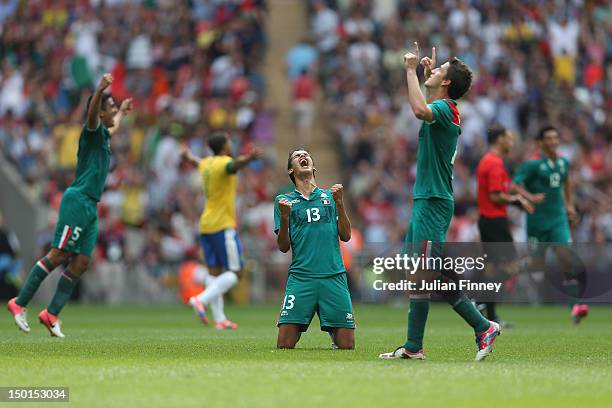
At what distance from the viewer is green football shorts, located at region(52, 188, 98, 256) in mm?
15328

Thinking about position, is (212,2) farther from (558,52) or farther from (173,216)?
(558,52)

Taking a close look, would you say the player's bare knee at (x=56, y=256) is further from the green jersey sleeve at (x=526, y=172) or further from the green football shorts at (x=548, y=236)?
the green football shorts at (x=548, y=236)

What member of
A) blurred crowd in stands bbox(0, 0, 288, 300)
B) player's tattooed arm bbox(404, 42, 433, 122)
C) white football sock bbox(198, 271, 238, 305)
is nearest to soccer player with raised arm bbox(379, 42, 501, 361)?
player's tattooed arm bbox(404, 42, 433, 122)

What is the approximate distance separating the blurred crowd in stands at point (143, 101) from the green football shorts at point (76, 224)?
39.5 feet

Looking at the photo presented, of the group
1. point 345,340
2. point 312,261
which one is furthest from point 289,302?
point 345,340

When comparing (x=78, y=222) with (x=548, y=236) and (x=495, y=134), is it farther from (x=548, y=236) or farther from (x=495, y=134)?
(x=548, y=236)

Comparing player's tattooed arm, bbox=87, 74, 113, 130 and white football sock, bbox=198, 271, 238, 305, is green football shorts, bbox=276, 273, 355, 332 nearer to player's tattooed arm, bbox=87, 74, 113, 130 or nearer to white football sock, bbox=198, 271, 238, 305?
player's tattooed arm, bbox=87, 74, 113, 130

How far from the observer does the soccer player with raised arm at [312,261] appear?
43.2 ft

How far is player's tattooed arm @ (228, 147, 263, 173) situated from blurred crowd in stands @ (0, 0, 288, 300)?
33.9 feet

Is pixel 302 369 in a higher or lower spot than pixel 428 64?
lower

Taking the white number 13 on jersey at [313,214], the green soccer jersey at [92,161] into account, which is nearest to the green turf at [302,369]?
the white number 13 on jersey at [313,214]

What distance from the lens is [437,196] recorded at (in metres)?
11.7

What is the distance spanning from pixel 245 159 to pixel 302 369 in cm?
651

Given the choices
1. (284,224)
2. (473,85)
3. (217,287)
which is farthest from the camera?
(473,85)
